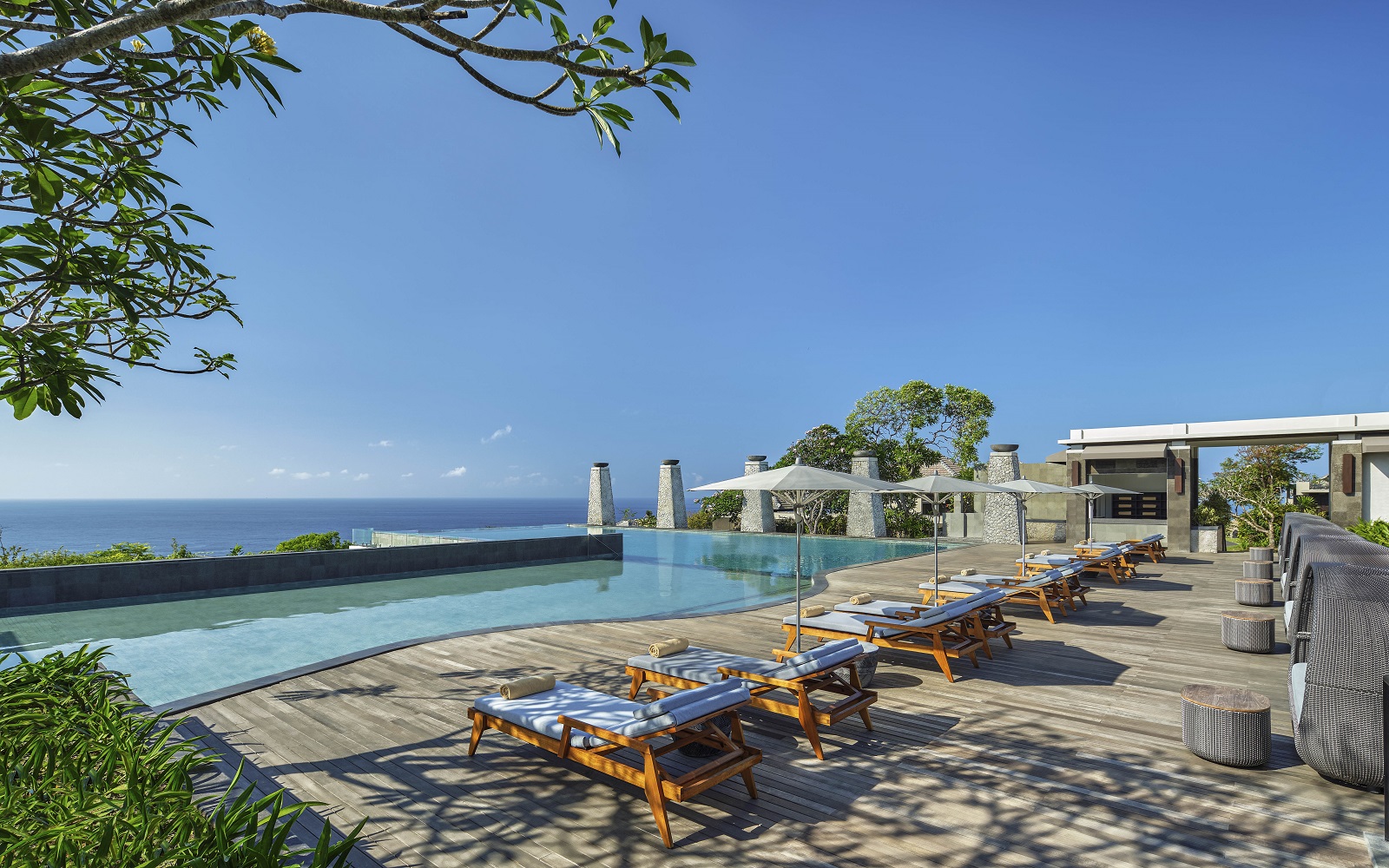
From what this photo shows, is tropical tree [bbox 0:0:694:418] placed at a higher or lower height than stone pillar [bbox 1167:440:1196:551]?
higher

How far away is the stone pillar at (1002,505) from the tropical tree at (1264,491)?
19.1 ft

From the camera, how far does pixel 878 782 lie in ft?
12.5

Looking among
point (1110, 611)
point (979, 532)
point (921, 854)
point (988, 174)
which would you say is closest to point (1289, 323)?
point (988, 174)

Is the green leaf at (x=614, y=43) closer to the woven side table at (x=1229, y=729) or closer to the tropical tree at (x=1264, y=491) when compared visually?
the woven side table at (x=1229, y=729)

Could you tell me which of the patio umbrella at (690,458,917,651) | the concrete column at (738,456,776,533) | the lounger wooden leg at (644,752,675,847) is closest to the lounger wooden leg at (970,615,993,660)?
the patio umbrella at (690,458,917,651)

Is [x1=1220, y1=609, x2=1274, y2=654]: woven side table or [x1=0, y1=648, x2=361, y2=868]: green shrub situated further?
[x1=1220, y1=609, x2=1274, y2=654]: woven side table

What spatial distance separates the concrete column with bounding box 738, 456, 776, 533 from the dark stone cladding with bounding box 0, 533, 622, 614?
27.3ft

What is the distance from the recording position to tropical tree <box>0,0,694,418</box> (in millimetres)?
1616

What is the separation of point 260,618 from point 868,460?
17.8m

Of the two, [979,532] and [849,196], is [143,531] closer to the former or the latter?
[849,196]

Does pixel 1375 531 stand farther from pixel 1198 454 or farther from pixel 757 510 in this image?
pixel 757 510

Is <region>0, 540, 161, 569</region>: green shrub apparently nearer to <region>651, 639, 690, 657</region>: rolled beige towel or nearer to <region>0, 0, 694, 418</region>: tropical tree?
<region>0, 0, 694, 418</region>: tropical tree

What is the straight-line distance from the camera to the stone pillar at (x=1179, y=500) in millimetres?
16250

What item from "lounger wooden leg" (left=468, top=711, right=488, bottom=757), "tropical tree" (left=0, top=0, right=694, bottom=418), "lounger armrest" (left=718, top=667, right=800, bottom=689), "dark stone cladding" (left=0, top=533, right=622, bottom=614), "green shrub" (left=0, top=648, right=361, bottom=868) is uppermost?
"tropical tree" (left=0, top=0, right=694, bottom=418)
